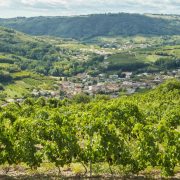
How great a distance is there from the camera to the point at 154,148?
3922 cm

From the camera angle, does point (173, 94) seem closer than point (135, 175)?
No

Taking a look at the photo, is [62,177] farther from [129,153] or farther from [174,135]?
[174,135]

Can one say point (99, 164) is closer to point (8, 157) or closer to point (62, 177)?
point (62, 177)

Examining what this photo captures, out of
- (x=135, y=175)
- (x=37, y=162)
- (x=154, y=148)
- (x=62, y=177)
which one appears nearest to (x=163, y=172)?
(x=154, y=148)

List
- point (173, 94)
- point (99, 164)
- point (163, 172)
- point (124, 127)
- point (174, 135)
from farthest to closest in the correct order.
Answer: point (173, 94) < point (124, 127) < point (99, 164) < point (174, 135) < point (163, 172)

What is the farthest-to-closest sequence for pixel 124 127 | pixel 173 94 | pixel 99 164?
pixel 173 94, pixel 124 127, pixel 99 164

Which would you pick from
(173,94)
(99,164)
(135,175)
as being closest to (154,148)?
(135,175)

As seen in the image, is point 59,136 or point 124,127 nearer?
point 59,136

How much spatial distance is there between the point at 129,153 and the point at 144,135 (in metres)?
2.88

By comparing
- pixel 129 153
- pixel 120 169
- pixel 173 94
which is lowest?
pixel 173 94

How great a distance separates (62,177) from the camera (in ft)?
139

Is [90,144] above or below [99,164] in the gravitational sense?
above

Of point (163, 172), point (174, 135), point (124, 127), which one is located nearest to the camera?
point (163, 172)

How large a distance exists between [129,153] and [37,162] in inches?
447
